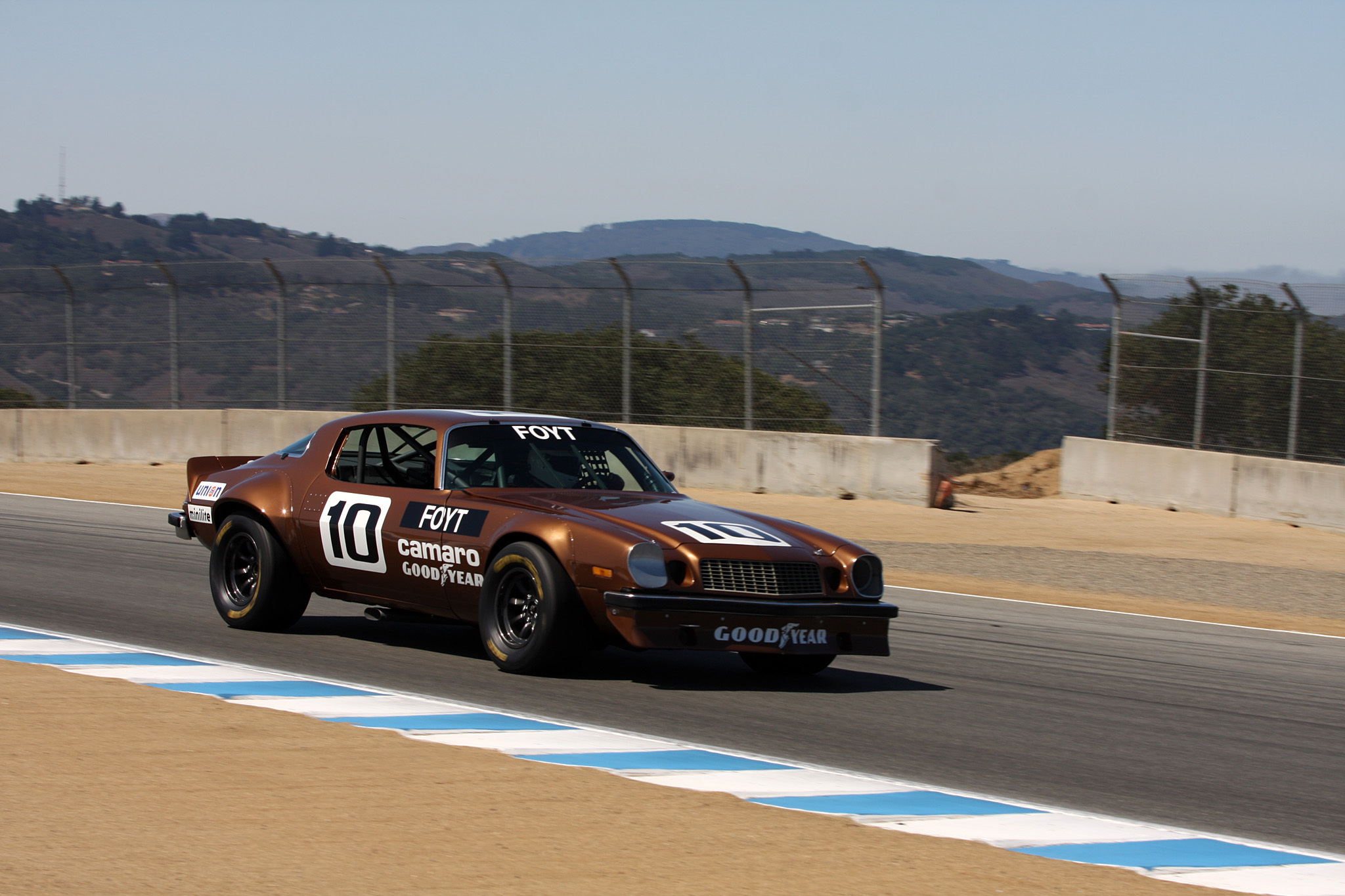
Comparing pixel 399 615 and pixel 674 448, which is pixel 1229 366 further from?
pixel 399 615

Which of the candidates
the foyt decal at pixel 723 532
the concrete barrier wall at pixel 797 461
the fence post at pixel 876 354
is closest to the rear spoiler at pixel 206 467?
the foyt decal at pixel 723 532

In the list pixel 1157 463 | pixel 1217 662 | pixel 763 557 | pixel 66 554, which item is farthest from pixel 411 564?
pixel 1157 463

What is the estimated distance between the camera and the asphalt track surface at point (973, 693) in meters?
5.93

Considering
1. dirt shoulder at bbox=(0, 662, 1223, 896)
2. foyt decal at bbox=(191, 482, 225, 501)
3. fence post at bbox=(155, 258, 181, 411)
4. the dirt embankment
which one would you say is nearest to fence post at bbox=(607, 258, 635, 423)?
the dirt embankment

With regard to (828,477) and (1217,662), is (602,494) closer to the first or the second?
(1217,662)

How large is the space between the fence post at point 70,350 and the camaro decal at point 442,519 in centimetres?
1851

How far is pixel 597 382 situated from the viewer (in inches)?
822

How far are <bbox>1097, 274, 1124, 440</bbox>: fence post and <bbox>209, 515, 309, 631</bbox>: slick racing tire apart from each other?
1497 cm

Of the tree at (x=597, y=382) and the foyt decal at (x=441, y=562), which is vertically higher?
the tree at (x=597, y=382)

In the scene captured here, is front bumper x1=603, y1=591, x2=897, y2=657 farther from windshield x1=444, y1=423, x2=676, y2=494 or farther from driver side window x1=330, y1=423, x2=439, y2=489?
driver side window x1=330, y1=423, x2=439, y2=489

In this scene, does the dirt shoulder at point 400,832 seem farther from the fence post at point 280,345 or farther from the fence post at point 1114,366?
the fence post at point 280,345

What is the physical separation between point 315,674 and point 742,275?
12.7 meters

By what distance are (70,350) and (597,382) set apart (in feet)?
33.7

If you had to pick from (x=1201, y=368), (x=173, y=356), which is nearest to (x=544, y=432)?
(x=1201, y=368)
